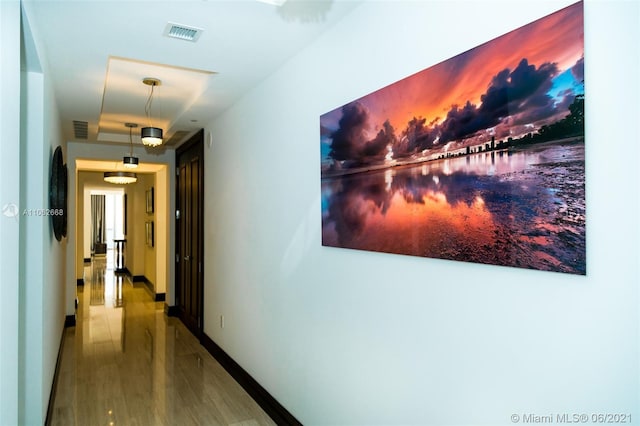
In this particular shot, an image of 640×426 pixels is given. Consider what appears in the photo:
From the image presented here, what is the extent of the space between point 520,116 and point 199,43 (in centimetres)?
210

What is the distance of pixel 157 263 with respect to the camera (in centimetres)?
759

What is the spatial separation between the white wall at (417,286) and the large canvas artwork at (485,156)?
0.16 feet

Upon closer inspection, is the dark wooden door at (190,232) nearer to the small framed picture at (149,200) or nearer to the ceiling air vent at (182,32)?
the small framed picture at (149,200)

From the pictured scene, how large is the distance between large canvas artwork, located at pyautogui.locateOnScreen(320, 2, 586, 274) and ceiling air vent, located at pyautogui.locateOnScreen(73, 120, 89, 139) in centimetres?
413

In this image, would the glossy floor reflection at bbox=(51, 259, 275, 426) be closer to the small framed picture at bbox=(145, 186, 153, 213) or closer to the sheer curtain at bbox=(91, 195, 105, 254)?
the small framed picture at bbox=(145, 186, 153, 213)

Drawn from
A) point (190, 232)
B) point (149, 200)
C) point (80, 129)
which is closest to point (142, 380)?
point (190, 232)

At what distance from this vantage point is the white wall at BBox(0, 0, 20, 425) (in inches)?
55.1

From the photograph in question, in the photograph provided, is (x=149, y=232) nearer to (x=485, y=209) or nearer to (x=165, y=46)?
(x=165, y=46)

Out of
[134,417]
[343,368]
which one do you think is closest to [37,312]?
[134,417]

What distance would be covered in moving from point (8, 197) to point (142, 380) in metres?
2.98

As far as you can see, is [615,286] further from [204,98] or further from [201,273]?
[201,273]

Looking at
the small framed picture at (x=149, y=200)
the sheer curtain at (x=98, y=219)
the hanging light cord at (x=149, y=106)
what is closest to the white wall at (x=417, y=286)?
the hanging light cord at (x=149, y=106)

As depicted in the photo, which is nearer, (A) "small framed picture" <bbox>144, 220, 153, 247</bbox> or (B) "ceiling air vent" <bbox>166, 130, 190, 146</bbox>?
(B) "ceiling air vent" <bbox>166, 130, 190, 146</bbox>

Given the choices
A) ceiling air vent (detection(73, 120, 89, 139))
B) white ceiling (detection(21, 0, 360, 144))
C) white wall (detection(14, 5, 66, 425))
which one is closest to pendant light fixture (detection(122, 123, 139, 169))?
ceiling air vent (detection(73, 120, 89, 139))
